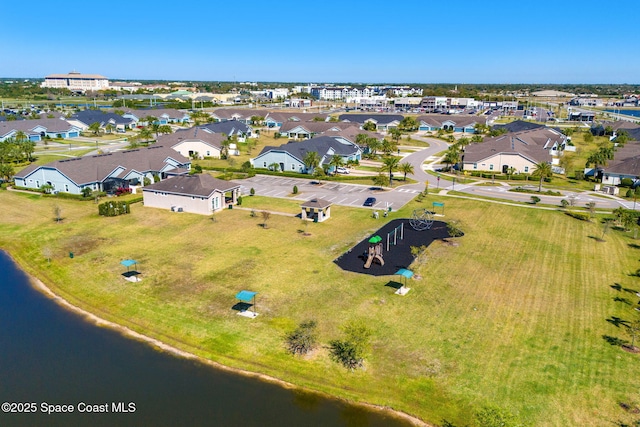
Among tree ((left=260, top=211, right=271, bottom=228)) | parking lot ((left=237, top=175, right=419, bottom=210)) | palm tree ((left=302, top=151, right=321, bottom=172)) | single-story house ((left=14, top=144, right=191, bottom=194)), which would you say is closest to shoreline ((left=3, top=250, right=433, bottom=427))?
tree ((left=260, top=211, right=271, bottom=228))

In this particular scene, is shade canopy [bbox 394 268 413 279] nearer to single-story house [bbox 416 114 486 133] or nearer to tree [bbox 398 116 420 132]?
tree [bbox 398 116 420 132]

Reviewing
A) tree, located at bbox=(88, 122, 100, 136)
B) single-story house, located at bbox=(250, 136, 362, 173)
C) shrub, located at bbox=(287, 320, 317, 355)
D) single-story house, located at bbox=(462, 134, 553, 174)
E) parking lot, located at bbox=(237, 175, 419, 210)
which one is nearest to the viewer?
shrub, located at bbox=(287, 320, 317, 355)

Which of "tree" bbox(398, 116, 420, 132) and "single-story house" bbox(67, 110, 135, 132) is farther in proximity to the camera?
"tree" bbox(398, 116, 420, 132)

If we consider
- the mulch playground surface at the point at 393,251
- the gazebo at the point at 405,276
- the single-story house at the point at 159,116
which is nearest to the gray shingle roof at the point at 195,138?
the single-story house at the point at 159,116

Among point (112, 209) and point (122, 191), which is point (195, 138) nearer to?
point (122, 191)

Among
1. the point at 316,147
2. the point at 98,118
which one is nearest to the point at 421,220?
the point at 316,147

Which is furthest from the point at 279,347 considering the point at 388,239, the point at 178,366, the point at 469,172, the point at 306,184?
the point at 469,172
